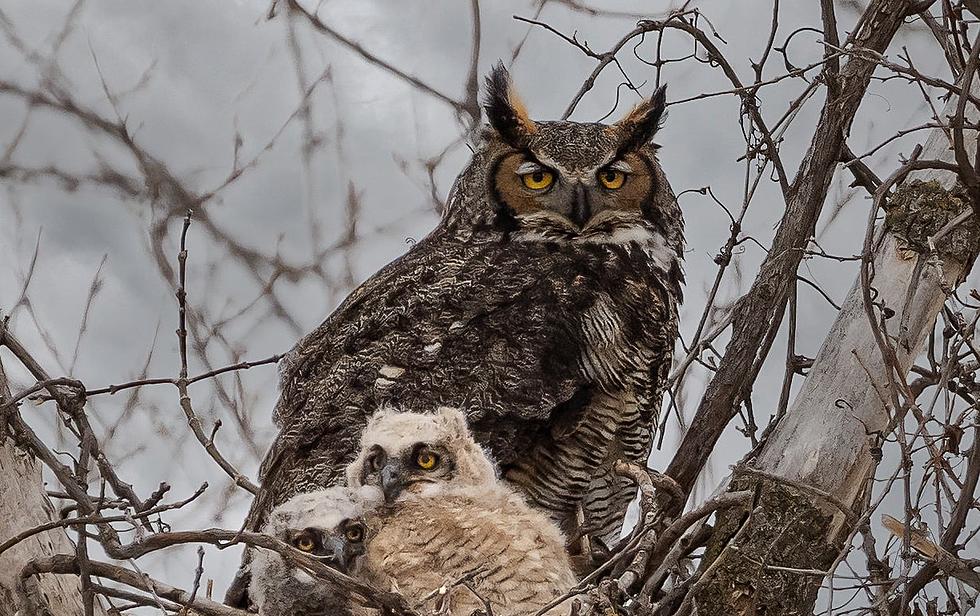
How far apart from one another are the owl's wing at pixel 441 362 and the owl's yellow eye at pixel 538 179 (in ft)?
0.74

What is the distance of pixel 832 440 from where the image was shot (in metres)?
2.20

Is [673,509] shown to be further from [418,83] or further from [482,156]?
[418,83]

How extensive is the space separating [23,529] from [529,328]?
1.03 metres

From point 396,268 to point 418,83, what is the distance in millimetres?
883

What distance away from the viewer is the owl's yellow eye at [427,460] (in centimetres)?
210

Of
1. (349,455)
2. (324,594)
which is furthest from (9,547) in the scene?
(349,455)

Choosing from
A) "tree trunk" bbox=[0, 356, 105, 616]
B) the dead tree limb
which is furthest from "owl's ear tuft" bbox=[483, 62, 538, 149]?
"tree trunk" bbox=[0, 356, 105, 616]

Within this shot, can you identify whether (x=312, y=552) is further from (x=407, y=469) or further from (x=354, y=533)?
(x=407, y=469)

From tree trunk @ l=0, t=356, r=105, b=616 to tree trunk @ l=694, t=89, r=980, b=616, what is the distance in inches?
42.8

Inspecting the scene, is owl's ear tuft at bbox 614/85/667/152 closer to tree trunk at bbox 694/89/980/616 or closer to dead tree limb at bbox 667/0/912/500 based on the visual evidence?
dead tree limb at bbox 667/0/912/500

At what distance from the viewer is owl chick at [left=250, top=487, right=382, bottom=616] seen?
1.91 m

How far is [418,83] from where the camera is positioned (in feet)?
10.8

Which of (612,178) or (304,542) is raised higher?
(612,178)

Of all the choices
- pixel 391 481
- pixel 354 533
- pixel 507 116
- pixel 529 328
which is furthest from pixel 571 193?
pixel 354 533
